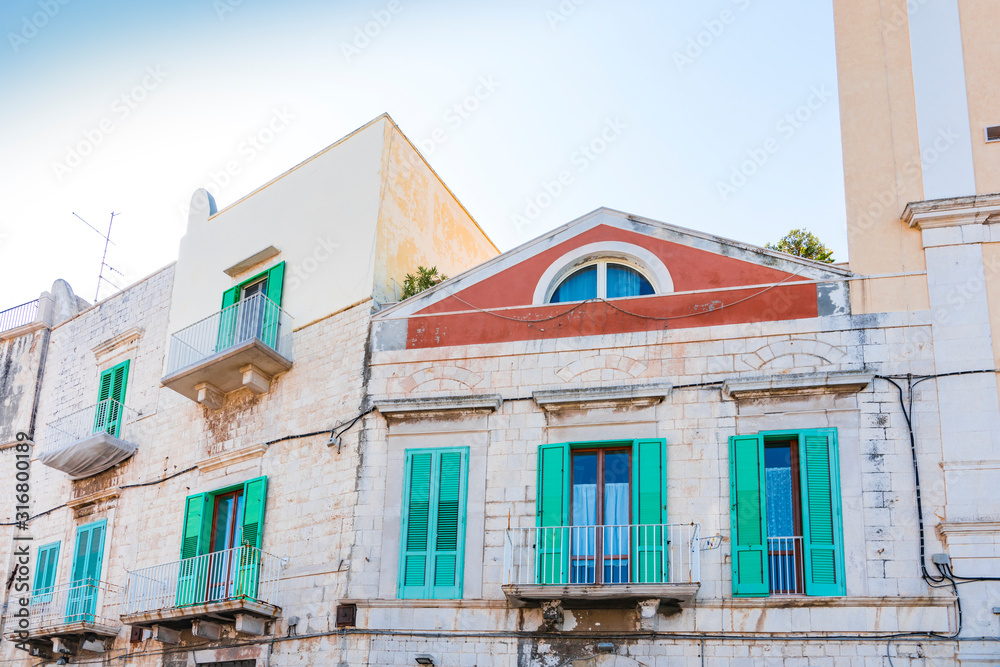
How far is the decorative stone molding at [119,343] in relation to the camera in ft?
67.4

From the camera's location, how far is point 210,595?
16.1 m

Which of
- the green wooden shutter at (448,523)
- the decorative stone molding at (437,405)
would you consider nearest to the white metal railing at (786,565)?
the green wooden shutter at (448,523)

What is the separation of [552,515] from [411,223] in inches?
235

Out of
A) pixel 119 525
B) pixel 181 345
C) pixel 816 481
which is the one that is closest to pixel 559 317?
pixel 816 481

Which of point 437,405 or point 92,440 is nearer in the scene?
point 437,405

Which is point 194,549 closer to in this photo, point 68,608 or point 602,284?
point 68,608

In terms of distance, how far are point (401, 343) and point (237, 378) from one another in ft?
9.44

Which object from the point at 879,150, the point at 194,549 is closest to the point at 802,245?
the point at 879,150

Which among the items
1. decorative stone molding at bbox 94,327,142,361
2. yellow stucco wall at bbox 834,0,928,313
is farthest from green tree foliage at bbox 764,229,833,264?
decorative stone molding at bbox 94,327,142,361

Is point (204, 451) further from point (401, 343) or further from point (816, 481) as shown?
point (816, 481)

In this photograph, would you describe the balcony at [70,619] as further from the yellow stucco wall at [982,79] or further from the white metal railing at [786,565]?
the yellow stucco wall at [982,79]

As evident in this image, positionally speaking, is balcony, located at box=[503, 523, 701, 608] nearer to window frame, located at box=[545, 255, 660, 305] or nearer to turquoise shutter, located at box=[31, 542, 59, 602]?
window frame, located at box=[545, 255, 660, 305]

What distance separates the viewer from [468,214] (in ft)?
68.6

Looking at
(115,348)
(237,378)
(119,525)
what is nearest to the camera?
(237,378)
